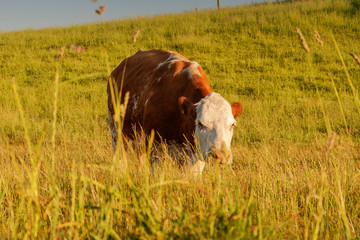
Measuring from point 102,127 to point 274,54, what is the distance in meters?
10.4

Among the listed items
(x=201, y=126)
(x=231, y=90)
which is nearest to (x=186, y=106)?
(x=201, y=126)

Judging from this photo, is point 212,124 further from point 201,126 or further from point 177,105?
point 177,105

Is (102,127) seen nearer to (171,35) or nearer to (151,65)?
(151,65)

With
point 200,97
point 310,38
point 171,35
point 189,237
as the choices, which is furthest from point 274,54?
point 189,237

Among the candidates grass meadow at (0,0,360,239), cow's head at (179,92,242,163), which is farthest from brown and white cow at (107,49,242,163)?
grass meadow at (0,0,360,239)

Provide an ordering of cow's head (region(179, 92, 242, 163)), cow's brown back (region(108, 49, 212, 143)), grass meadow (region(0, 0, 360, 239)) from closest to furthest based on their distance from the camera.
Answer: grass meadow (region(0, 0, 360, 239))
cow's head (region(179, 92, 242, 163))
cow's brown back (region(108, 49, 212, 143))

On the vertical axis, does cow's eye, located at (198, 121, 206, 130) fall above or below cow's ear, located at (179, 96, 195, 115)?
below

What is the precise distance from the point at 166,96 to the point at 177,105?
231 mm

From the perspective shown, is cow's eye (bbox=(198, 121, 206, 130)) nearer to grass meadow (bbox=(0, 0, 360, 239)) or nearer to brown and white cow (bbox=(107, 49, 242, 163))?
brown and white cow (bbox=(107, 49, 242, 163))

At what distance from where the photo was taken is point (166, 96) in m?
4.85

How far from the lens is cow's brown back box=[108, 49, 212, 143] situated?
4645 millimetres

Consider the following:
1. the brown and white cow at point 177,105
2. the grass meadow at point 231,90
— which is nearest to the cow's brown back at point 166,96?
the brown and white cow at point 177,105

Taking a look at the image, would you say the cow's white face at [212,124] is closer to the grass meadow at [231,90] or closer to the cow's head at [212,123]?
the cow's head at [212,123]

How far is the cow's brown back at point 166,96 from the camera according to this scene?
4.64m
